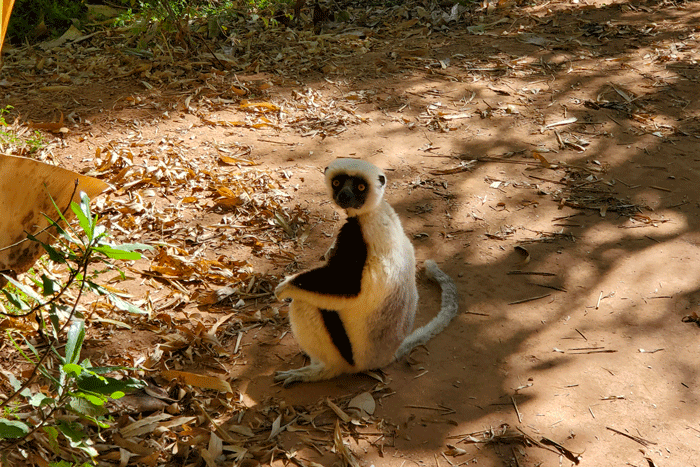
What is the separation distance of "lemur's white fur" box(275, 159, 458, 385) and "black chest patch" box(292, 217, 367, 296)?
30mm

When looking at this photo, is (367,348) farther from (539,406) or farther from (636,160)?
(636,160)

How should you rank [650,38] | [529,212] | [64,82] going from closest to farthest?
[529,212] → [64,82] → [650,38]

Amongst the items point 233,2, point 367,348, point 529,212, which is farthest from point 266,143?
point 233,2

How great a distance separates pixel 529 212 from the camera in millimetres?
5926

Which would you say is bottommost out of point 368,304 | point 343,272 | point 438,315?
point 438,315

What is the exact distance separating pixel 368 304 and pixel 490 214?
8.20 ft

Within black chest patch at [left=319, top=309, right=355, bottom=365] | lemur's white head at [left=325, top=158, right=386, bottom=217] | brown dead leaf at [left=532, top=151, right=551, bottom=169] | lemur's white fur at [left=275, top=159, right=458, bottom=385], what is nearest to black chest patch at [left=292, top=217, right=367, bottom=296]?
lemur's white fur at [left=275, top=159, right=458, bottom=385]

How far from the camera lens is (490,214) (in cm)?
591

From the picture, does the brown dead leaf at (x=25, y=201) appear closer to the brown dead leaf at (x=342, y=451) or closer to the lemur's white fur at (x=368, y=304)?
the lemur's white fur at (x=368, y=304)

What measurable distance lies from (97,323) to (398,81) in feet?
18.1

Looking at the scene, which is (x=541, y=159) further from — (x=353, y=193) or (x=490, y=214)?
(x=353, y=193)

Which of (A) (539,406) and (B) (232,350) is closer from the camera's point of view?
(A) (539,406)

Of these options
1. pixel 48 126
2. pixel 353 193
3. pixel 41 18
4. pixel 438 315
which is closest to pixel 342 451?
pixel 438 315

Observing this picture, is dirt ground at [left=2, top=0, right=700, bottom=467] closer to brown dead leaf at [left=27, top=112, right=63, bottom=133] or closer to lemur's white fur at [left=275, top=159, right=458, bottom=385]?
lemur's white fur at [left=275, top=159, right=458, bottom=385]
